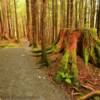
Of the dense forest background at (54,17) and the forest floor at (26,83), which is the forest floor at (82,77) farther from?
the dense forest background at (54,17)

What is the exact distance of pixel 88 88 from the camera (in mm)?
5734

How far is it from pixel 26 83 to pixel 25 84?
0.06 meters

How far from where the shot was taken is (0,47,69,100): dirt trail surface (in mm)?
5390

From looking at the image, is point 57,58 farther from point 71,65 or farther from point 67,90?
point 67,90

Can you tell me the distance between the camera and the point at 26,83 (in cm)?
597

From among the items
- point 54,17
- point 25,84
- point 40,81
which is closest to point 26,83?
point 25,84

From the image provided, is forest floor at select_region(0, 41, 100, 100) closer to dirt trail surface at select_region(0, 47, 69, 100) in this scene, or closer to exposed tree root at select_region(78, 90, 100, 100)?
dirt trail surface at select_region(0, 47, 69, 100)

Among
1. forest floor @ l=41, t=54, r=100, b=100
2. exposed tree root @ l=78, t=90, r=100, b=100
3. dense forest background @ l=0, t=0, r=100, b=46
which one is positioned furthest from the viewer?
dense forest background @ l=0, t=0, r=100, b=46

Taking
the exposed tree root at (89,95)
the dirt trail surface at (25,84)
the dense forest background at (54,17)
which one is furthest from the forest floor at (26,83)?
the dense forest background at (54,17)

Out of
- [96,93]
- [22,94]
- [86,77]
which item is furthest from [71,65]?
[22,94]

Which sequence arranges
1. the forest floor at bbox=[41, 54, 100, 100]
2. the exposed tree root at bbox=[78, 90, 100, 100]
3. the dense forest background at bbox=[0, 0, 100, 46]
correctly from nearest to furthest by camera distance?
the exposed tree root at bbox=[78, 90, 100, 100]
the forest floor at bbox=[41, 54, 100, 100]
the dense forest background at bbox=[0, 0, 100, 46]

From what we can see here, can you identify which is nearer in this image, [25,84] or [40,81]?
[25,84]

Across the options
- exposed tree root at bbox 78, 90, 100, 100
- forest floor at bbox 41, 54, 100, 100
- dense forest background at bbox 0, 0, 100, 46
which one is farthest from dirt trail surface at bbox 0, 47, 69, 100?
dense forest background at bbox 0, 0, 100, 46

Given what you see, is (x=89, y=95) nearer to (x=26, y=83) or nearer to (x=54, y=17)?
(x=26, y=83)
